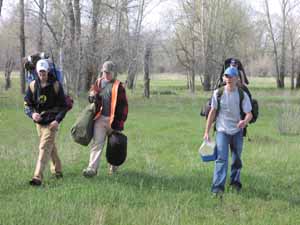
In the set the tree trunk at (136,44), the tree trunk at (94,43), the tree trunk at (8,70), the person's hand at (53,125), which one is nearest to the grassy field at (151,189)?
the person's hand at (53,125)

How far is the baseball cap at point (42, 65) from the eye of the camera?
281 inches

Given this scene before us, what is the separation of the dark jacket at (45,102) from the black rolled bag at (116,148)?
2.78ft

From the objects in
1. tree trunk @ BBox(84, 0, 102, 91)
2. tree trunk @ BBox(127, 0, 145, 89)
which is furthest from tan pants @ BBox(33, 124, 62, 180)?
tree trunk @ BBox(127, 0, 145, 89)

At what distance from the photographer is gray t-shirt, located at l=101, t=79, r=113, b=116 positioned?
7680 millimetres

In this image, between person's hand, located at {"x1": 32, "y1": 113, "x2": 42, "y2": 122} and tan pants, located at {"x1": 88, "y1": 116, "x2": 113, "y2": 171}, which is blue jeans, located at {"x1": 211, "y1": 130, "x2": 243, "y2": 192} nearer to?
tan pants, located at {"x1": 88, "y1": 116, "x2": 113, "y2": 171}

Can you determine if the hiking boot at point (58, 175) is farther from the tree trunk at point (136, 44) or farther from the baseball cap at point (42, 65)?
the tree trunk at point (136, 44)

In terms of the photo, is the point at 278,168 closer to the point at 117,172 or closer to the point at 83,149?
the point at 117,172

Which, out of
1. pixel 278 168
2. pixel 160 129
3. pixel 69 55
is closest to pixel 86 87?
pixel 69 55

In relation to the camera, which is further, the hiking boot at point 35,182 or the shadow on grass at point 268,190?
the hiking boot at point 35,182

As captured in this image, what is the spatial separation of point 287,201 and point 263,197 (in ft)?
1.15

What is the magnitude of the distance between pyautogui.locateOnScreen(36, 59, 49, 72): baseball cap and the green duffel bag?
38.7 inches

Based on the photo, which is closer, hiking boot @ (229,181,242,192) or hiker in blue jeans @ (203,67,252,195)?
hiker in blue jeans @ (203,67,252,195)

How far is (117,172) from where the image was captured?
329 inches

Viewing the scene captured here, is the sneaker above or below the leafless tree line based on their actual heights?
below
